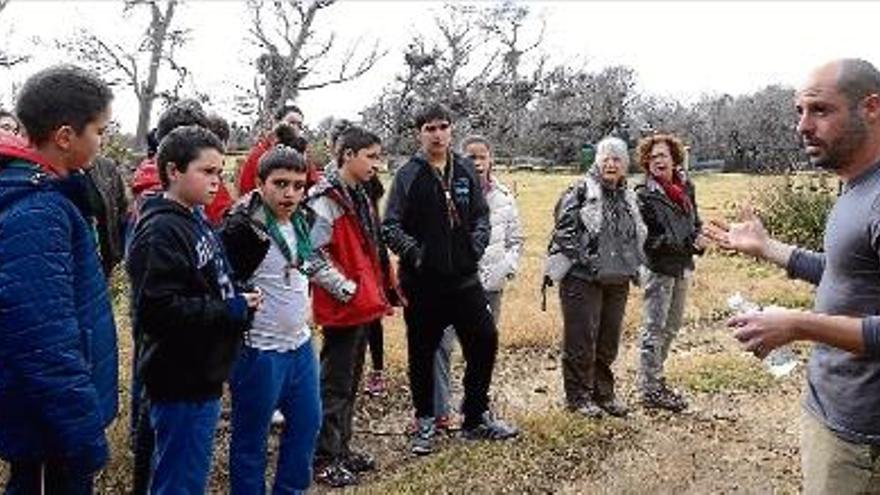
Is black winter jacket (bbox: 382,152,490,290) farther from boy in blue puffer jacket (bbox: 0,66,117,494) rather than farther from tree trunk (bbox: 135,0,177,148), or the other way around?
tree trunk (bbox: 135,0,177,148)

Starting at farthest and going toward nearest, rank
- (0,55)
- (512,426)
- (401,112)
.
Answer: (401,112)
(0,55)
(512,426)

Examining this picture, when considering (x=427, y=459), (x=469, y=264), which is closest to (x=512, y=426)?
(x=427, y=459)

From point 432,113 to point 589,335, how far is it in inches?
69.5

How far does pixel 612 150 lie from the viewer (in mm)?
6047

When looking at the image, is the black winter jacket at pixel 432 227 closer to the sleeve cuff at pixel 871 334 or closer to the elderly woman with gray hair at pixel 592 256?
the elderly woman with gray hair at pixel 592 256

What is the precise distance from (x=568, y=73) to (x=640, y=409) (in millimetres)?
51190

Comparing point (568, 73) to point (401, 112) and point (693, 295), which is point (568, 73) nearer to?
point (401, 112)

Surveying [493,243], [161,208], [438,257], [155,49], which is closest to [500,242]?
[493,243]

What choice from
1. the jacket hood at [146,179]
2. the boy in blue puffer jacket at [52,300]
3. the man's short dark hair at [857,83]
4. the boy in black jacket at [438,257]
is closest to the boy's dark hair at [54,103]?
the boy in blue puffer jacket at [52,300]

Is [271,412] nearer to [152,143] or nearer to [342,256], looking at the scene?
[342,256]

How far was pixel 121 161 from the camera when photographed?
9422mm

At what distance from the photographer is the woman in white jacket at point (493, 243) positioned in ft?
19.5

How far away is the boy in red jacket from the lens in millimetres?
4961

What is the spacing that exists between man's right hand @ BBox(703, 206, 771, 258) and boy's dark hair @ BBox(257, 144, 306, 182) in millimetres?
1762
